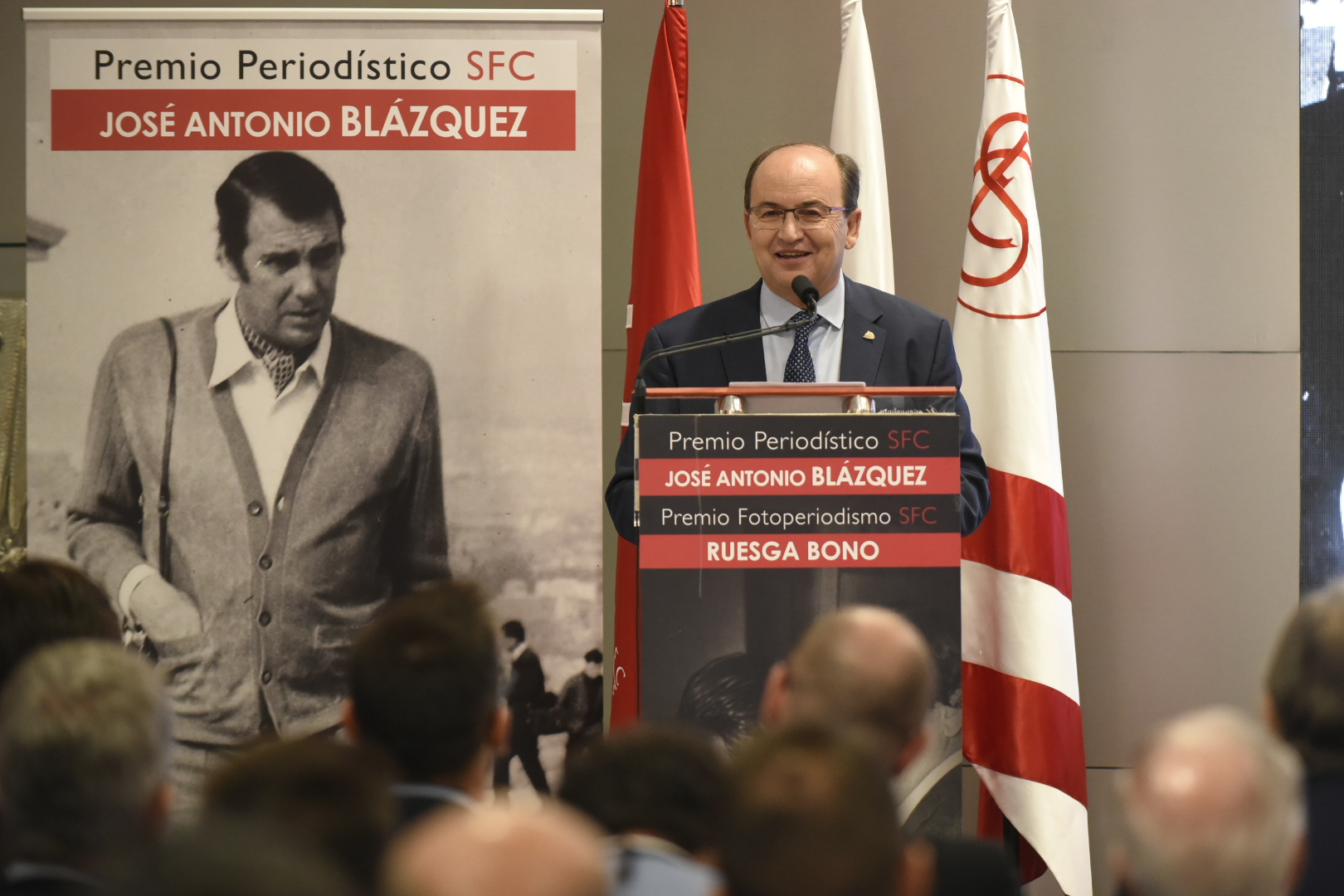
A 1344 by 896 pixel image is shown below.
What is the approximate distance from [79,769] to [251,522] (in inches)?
86.2

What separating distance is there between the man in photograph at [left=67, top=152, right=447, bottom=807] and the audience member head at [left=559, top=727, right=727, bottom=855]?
2229mm

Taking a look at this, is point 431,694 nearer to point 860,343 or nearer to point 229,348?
point 860,343

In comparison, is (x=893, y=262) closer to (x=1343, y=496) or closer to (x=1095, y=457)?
(x=1095, y=457)

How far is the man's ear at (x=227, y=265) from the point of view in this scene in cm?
381

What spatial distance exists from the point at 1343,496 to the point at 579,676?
2.65 m

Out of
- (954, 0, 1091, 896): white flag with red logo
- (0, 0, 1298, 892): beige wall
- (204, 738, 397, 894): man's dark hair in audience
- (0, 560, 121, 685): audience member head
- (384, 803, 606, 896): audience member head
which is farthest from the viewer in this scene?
(0, 0, 1298, 892): beige wall

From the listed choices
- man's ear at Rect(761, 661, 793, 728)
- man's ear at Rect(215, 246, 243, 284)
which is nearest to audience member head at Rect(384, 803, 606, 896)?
man's ear at Rect(761, 661, 793, 728)

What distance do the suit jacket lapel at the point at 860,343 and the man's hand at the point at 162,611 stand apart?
177cm

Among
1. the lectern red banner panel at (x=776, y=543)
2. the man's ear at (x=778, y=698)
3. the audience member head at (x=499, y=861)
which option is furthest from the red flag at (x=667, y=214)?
the audience member head at (x=499, y=861)

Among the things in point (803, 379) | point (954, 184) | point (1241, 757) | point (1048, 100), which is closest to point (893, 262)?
point (954, 184)

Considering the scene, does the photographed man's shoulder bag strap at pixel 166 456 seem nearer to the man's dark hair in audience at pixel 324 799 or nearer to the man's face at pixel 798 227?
the man's face at pixel 798 227

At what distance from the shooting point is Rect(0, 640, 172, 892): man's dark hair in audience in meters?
1.61

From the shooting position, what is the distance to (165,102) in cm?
382

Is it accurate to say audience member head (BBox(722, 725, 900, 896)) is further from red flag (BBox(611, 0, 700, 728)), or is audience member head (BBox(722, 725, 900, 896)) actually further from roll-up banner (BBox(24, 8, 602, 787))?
red flag (BBox(611, 0, 700, 728))
